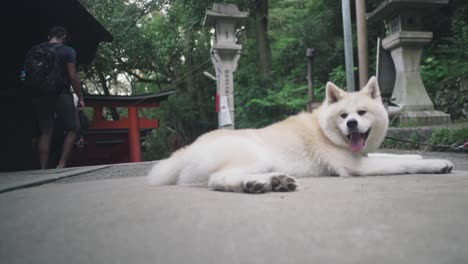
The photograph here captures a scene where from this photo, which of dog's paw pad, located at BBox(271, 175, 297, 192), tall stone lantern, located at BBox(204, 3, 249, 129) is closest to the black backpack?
dog's paw pad, located at BBox(271, 175, 297, 192)

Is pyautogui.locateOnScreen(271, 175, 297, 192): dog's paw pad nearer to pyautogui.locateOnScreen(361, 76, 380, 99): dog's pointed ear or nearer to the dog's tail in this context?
the dog's tail

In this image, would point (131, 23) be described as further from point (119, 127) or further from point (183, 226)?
point (183, 226)

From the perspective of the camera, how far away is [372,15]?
24.4ft

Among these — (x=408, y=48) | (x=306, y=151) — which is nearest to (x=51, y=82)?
(x=306, y=151)

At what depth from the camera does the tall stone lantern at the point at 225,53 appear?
7965 millimetres

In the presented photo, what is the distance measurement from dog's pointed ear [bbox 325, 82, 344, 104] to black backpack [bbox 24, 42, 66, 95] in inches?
145

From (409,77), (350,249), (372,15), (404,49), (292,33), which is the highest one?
(292,33)

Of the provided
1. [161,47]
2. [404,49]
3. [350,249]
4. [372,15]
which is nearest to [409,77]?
[404,49]

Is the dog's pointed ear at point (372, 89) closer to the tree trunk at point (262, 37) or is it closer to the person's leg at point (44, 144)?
the person's leg at point (44, 144)

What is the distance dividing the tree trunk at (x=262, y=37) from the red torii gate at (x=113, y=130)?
Answer: 17.3 feet

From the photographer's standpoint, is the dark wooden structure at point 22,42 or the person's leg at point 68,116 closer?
the person's leg at point 68,116

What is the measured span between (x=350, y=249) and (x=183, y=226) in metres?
0.61

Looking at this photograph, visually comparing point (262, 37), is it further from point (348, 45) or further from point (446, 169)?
point (446, 169)

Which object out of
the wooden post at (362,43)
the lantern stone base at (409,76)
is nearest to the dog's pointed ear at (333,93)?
the lantern stone base at (409,76)
